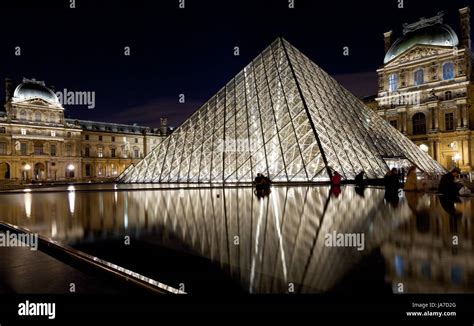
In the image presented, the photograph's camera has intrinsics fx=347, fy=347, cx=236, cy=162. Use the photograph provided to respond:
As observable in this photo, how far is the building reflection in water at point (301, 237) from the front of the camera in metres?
3.02

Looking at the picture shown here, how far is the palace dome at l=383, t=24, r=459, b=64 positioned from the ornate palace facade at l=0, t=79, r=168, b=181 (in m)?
44.5

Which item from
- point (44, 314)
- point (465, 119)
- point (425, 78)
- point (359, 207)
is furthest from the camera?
point (425, 78)

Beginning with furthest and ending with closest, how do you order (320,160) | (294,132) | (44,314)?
(294,132), (320,160), (44,314)

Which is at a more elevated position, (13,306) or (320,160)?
(320,160)

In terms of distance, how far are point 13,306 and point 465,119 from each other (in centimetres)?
4512

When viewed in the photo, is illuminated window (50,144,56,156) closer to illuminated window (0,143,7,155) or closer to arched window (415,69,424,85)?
illuminated window (0,143,7,155)

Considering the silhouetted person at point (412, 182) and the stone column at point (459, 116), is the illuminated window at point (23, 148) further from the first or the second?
Answer: the stone column at point (459, 116)

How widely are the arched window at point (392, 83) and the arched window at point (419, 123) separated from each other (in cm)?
429

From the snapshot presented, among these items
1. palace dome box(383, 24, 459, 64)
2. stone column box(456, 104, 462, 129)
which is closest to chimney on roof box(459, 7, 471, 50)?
palace dome box(383, 24, 459, 64)

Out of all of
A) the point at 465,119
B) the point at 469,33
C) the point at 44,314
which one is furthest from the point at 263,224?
the point at 469,33

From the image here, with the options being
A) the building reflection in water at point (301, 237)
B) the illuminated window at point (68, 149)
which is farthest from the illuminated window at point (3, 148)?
the building reflection in water at point (301, 237)

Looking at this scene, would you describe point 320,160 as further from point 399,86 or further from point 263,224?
point 399,86

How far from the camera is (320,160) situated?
15.9m

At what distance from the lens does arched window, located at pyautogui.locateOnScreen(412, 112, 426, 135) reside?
4244cm
